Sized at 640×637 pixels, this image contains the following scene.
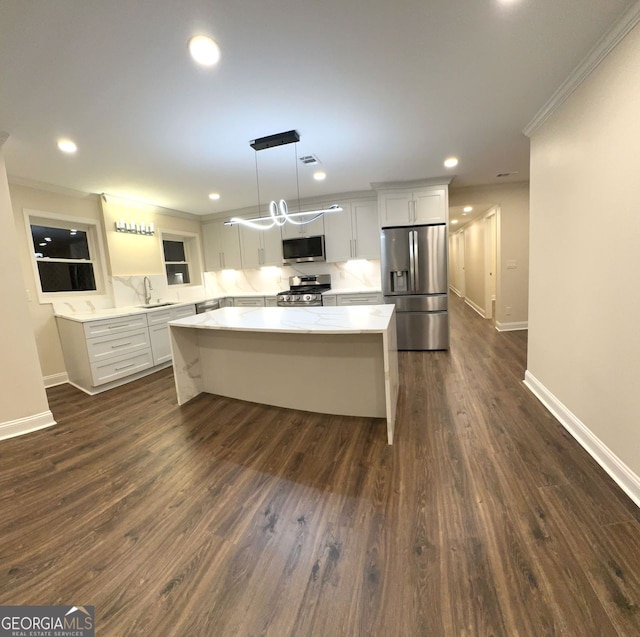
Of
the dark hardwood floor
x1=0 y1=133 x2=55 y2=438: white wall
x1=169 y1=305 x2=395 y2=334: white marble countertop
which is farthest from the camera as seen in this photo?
x1=0 y1=133 x2=55 y2=438: white wall

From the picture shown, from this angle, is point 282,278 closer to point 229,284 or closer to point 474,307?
point 229,284

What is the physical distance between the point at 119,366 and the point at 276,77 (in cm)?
360

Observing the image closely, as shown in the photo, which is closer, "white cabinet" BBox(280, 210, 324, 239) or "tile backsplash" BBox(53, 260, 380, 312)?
"tile backsplash" BBox(53, 260, 380, 312)

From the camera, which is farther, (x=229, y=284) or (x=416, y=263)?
(x=229, y=284)

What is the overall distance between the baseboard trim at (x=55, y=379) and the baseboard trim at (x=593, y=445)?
5.55m

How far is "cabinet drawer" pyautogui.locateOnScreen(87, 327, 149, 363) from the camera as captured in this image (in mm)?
3400

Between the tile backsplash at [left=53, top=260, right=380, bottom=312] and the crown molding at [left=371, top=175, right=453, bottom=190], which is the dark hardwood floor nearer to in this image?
the tile backsplash at [left=53, top=260, right=380, bottom=312]

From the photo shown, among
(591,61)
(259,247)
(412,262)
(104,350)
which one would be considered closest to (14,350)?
(104,350)

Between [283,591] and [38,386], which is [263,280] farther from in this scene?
[283,591]

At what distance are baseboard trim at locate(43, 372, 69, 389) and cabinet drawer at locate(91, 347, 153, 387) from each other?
0.90 m

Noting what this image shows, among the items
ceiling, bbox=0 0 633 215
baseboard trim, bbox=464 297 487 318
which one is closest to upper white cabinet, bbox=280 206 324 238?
ceiling, bbox=0 0 633 215

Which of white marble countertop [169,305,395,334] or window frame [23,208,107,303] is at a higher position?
window frame [23,208,107,303]

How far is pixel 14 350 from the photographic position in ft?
8.49

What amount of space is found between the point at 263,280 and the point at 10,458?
435 cm
